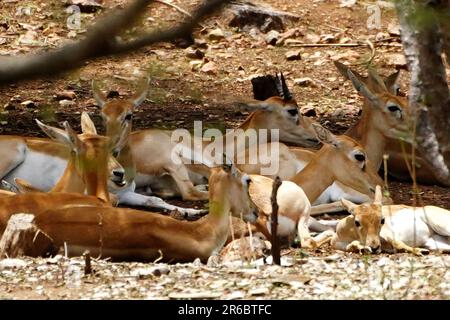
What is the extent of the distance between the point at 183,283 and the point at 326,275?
69 cm

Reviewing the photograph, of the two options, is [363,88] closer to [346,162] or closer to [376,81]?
[376,81]

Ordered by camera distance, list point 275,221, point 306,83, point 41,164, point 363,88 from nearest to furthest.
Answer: point 275,221, point 41,164, point 363,88, point 306,83

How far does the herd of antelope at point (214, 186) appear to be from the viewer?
6.51 metres

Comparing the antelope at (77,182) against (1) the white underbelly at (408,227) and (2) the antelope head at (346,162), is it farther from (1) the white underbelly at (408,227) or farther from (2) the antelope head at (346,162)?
(1) the white underbelly at (408,227)

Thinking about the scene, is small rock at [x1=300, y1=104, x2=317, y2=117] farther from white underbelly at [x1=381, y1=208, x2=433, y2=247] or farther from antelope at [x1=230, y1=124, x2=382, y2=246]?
white underbelly at [x1=381, y1=208, x2=433, y2=247]

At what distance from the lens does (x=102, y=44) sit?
7.47 feet

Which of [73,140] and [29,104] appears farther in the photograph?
[29,104]

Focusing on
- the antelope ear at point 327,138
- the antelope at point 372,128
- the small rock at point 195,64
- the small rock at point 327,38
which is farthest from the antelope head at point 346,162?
the small rock at point 327,38

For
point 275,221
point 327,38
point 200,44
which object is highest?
point 327,38

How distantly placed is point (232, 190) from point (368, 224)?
0.88 m

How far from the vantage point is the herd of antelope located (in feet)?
21.4

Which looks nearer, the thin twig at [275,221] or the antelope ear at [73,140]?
the thin twig at [275,221]

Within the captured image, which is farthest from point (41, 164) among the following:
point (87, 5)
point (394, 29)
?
point (394, 29)

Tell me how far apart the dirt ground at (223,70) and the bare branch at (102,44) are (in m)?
6.97
